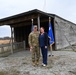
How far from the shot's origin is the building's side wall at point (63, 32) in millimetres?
14865

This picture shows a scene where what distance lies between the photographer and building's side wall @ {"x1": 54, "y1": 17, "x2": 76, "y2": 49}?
14.9 meters

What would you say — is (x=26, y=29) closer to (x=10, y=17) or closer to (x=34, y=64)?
(x=10, y=17)

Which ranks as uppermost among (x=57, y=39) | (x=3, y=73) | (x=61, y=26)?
(x=61, y=26)

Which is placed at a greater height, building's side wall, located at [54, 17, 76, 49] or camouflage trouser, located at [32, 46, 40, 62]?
building's side wall, located at [54, 17, 76, 49]

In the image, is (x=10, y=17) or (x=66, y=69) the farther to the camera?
(x=10, y=17)

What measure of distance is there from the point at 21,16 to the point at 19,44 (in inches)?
176

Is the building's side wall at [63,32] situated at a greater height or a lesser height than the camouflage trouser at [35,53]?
greater

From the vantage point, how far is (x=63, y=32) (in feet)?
53.4

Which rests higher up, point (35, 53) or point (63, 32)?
point (63, 32)

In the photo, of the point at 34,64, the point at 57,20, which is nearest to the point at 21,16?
the point at 57,20

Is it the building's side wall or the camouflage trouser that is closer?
the camouflage trouser

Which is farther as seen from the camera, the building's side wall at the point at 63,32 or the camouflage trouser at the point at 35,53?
the building's side wall at the point at 63,32

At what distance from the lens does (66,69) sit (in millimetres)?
7441

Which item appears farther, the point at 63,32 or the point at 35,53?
the point at 63,32
